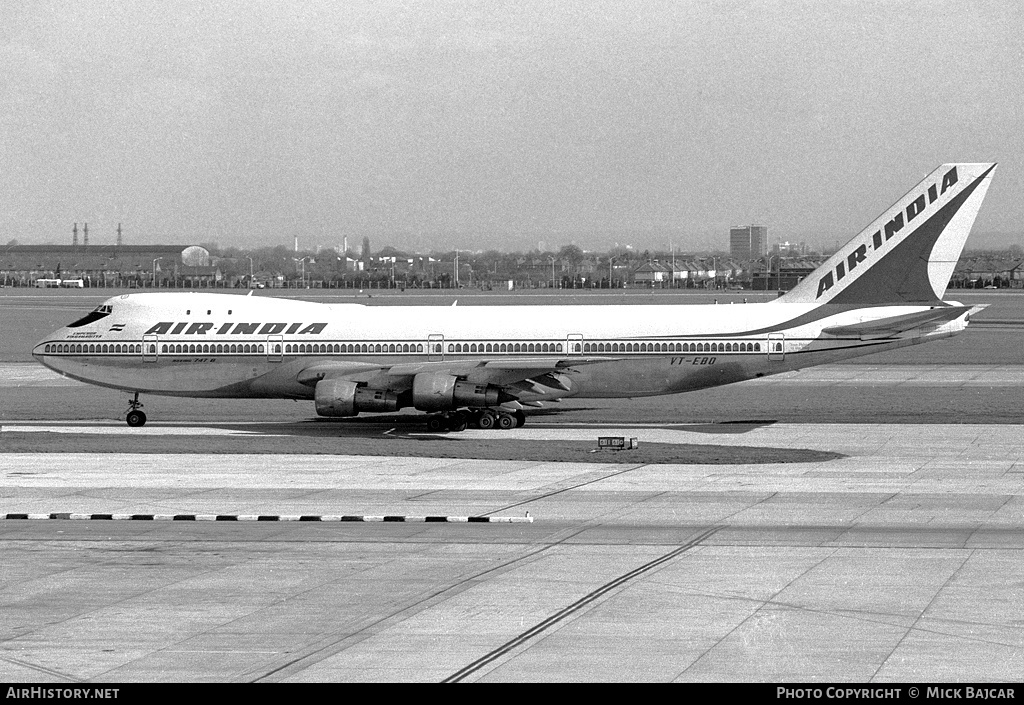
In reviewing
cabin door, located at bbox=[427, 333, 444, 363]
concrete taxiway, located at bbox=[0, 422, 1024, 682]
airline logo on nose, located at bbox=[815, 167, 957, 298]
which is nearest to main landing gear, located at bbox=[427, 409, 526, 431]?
cabin door, located at bbox=[427, 333, 444, 363]

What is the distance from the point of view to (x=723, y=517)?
2534cm

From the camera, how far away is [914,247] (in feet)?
141

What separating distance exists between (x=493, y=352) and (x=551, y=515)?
18153 mm

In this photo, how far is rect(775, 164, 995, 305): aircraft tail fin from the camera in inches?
1679

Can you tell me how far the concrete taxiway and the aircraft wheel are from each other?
9.36 metres

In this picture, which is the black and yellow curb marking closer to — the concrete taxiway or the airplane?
the concrete taxiway

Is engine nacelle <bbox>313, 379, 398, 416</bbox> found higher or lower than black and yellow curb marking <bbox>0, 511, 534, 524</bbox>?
higher

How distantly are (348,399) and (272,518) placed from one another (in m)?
16.2

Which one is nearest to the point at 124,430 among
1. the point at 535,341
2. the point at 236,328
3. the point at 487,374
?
the point at 236,328

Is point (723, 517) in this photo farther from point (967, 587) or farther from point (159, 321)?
point (159, 321)

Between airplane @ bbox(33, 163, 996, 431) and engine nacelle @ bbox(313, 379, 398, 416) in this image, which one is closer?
engine nacelle @ bbox(313, 379, 398, 416)

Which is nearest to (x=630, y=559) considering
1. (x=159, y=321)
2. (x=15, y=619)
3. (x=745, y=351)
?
(x=15, y=619)

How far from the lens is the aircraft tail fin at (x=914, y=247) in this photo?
140 ft

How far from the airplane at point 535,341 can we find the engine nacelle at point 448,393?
44 millimetres
